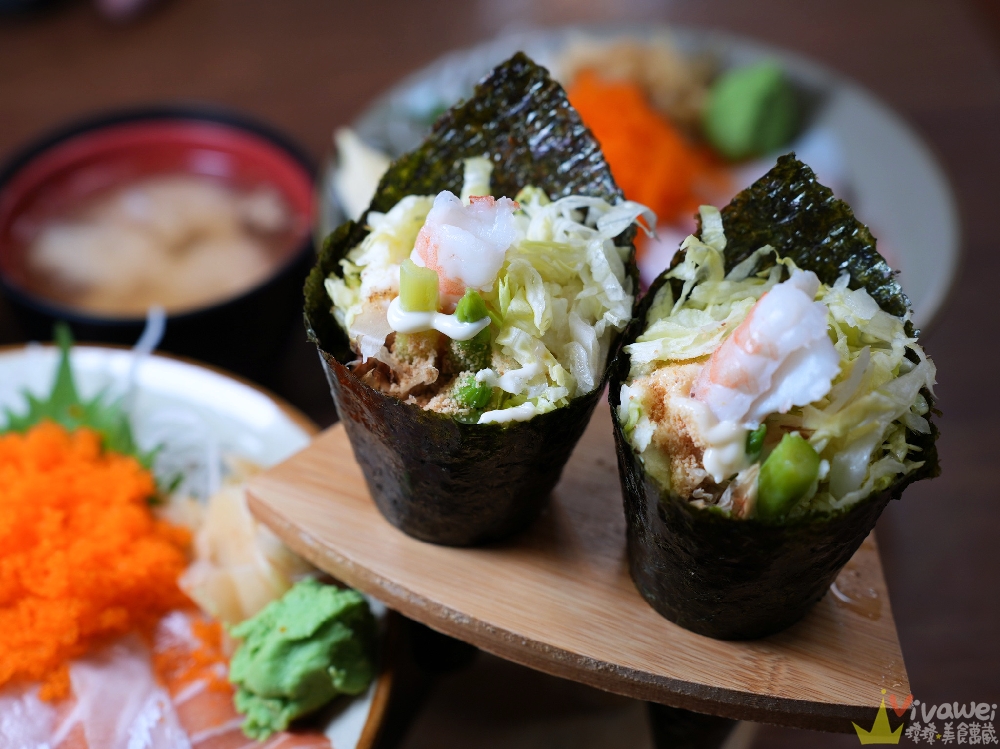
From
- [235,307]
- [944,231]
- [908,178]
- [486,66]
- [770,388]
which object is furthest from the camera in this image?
[486,66]

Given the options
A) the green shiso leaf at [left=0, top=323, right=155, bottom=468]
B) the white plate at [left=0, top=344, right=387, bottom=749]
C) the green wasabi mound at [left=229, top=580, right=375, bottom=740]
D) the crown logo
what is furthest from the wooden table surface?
the crown logo

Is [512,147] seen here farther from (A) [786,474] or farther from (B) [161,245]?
(B) [161,245]

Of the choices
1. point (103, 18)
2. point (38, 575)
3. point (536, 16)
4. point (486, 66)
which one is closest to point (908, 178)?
point (486, 66)

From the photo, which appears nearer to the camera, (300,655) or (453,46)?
(300,655)

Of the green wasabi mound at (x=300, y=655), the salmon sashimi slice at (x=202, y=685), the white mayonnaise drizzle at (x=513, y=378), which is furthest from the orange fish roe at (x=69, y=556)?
the white mayonnaise drizzle at (x=513, y=378)

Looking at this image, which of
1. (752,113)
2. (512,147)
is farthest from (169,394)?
(752,113)

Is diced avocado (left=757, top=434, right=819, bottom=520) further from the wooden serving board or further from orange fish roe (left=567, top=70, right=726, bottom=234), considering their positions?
orange fish roe (left=567, top=70, right=726, bottom=234)

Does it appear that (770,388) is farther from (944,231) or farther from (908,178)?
(908,178)
